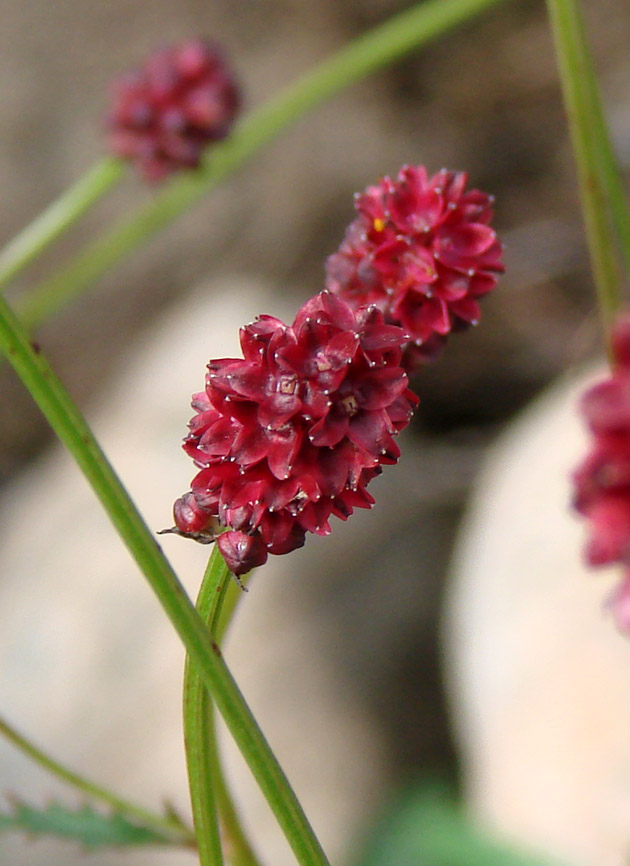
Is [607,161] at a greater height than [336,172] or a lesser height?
lesser

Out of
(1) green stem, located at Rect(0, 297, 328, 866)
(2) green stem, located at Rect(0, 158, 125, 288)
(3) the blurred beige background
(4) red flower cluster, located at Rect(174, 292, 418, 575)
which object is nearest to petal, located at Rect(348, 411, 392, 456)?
(4) red flower cluster, located at Rect(174, 292, 418, 575)

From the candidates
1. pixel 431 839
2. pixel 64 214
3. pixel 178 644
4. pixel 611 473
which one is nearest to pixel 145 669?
pixel 178 644

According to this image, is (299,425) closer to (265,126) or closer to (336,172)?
(265,126)

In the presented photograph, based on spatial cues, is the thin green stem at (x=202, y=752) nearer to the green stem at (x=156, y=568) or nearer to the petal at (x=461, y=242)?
the green stem at (x=156, y=568)

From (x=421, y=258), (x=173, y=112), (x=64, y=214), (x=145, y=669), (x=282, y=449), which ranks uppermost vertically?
(x=173, y=112)

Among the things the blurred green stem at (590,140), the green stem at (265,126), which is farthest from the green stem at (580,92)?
the green stem at (265,126)

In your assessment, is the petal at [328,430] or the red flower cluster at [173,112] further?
the red flower cluster at [173,112]
